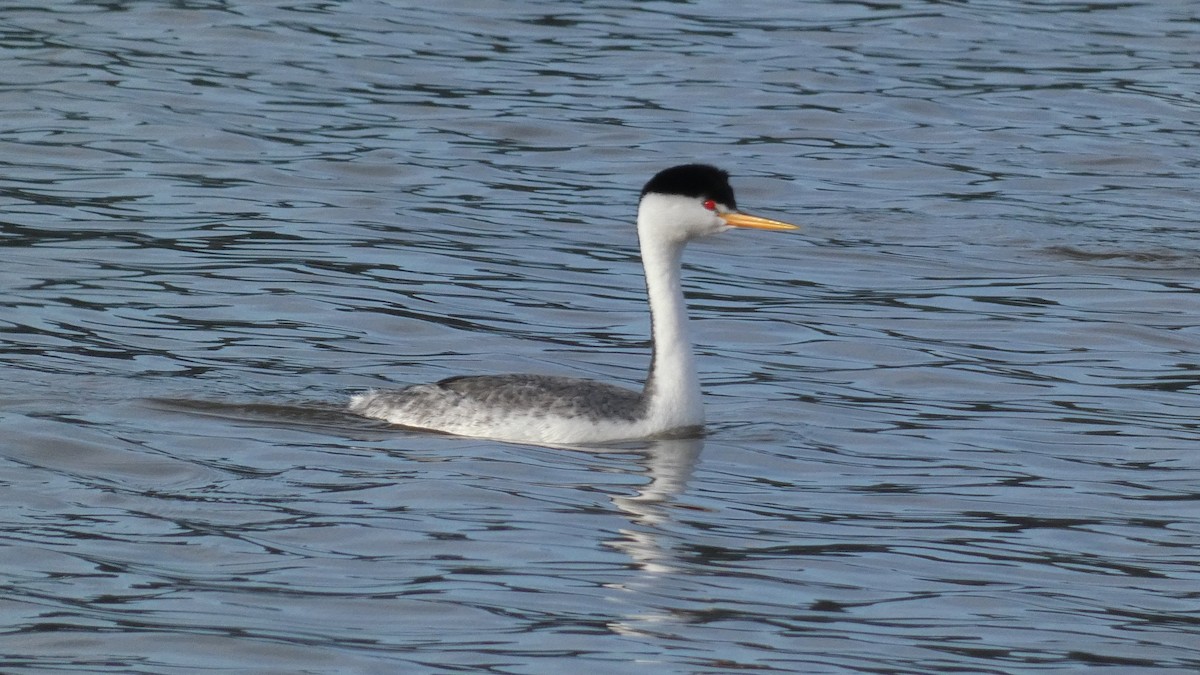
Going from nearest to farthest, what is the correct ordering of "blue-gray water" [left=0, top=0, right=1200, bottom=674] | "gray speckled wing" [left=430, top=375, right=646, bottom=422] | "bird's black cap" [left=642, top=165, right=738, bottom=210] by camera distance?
"blue-gray water" [left=0, top=0, right=1200, bottom=674]
"gray speckled wing" [left=430, top=375, right=646, bottom=422]
"bird's black cap" [left=642, top=165, right=738, bottom=210]

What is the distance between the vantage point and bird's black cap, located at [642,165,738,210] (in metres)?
11.3

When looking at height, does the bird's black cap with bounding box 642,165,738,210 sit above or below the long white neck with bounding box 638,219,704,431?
above

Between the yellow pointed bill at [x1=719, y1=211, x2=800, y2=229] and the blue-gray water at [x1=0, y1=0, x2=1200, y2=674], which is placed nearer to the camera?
the blue-gray water at [x1=0, y1=0, x2=1200, y2=674]

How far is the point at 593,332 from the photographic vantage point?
46.4 feet

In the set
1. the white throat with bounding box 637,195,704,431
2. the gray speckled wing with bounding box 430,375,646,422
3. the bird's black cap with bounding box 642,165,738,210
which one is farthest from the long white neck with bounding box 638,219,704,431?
the bird's black cap with bounding box 642,165,738,210

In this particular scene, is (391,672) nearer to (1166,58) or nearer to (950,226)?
(950,226)

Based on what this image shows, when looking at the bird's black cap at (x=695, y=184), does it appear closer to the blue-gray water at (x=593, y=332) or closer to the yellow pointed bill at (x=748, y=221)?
the yellow pointed bill at (x=748, y=221)

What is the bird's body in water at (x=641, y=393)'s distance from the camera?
11195mm

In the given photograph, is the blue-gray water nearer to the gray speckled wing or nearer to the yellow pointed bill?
the gray speckled wing

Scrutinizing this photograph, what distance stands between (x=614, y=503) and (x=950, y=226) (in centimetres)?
875

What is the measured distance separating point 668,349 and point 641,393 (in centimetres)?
28

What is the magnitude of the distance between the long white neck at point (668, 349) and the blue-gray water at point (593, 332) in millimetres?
204

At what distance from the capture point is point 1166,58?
25.0m

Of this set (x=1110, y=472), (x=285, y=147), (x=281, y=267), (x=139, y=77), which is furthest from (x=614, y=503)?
(x=139, y=77)
